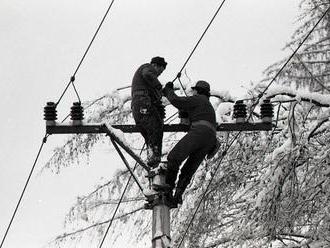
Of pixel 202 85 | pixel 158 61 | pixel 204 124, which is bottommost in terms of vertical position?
pixel 204 124

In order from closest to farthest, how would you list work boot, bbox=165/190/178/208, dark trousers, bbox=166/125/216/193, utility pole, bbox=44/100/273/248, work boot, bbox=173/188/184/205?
utility pole, bbox=44/100/273/248 < work boot, bbox=165/190/178/208 < work boot, bbox=173/188/184/205 < dark trousers, bbox=166/125/216/193

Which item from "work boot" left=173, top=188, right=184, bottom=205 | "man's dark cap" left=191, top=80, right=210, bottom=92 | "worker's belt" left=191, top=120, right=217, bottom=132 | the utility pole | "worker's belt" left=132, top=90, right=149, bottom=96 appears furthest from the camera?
"man's dark cap" left=191, top=80, right=210, bottom=92

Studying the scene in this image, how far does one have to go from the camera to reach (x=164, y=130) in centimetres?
718

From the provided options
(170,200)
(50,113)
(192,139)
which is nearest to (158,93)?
(192,139)

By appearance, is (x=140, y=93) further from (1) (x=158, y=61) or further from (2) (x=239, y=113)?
(2) (x=239, y=113)

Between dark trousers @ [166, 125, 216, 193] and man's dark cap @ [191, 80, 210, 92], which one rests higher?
man's dark cap @ [191, 80, 210, 92]

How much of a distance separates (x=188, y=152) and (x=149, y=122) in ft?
1.55

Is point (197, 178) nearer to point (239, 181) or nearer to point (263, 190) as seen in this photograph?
point (239, 181)

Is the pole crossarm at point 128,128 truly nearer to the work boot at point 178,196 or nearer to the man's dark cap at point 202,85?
the man's dark cap at point 202,85

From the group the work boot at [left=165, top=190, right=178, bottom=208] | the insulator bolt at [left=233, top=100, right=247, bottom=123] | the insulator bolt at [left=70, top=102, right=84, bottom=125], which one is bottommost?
the work boot at [left=165, top=190, right=178, bottom=208]

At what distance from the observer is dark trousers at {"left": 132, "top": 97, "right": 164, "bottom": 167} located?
6891 mm

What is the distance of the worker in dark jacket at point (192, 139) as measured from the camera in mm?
6578

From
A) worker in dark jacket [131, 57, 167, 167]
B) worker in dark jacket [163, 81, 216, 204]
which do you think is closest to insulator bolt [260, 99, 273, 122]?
worker in dark jacket [163, 81, 216, 204]

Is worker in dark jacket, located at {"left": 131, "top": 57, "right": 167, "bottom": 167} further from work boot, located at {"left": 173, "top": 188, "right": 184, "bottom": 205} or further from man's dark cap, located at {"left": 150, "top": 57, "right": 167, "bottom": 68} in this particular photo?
work boot, located at {"left": 173, "top": 188, "right": 184, "bottom": 205}
